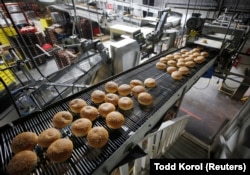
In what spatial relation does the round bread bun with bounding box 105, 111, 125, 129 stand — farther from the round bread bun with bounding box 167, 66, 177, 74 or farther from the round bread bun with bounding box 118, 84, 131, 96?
the round bread bun with bounding box 167, 66, 177, 74

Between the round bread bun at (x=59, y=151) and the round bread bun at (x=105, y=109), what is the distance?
1.37 feet

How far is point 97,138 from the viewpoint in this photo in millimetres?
1129

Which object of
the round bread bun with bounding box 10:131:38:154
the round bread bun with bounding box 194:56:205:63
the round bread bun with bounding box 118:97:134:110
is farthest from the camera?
the round bread bun with bounding box 194:56:205:63

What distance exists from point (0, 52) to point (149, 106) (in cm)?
494

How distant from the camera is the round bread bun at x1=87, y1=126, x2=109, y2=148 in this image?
3.67 feet

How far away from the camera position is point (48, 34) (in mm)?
7430

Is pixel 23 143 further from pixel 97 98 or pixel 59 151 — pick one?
pixel 97 98

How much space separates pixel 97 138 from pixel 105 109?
13.6 inches

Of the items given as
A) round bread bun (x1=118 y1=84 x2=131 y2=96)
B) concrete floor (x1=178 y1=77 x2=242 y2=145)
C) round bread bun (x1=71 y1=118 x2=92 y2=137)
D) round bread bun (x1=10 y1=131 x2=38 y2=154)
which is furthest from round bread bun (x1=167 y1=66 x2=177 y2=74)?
concrete floor (x1=178 y1=77 x2=242 y2=145)

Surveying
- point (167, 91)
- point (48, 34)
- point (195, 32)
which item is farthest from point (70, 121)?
point (48, 34)

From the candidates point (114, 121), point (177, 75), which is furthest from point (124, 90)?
point (177, 75)

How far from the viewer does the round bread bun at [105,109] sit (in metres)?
1.40

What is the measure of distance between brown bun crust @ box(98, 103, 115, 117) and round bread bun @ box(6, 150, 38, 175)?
2.07 feet

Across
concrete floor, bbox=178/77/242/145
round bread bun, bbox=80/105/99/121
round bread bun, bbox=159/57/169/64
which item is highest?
round bread bun, bbox=80/105/99/121
